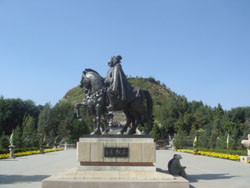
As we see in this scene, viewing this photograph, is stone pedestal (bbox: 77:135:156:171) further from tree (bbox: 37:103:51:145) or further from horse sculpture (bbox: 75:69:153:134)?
tree (bbox: 37:103:51:145)

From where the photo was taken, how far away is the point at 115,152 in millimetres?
8242

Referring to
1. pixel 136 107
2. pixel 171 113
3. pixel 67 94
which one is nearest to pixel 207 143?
pixel 171 113

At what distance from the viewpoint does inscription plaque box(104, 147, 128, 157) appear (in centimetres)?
823

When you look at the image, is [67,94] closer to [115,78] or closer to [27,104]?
[27,104]

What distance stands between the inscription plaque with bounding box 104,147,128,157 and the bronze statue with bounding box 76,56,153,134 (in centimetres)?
87

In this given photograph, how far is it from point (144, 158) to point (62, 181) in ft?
8.80

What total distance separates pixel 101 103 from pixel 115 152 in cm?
184

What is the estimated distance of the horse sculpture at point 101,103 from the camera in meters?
9.01

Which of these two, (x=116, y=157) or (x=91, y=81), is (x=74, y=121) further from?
(x=116, y=157)

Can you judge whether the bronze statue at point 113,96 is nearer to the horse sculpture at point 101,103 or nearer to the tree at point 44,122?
the horse sculpture at point 101,103

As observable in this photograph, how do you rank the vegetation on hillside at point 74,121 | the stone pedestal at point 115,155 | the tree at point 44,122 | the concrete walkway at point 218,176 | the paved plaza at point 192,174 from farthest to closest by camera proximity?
the tree at point 44,122 → the vegetation on hillside at point 74,121 → the paved plaza at point 192,174 → the concrete walkway at point 218,176 → the stone pedestal at point 115,155

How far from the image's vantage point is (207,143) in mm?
33500

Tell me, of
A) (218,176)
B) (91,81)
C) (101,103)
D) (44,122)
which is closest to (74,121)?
(44,122)

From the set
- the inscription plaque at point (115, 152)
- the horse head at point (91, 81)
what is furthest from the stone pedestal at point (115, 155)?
the horse head at point (91, 81)
